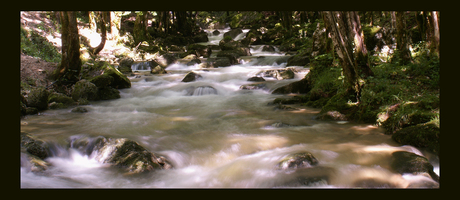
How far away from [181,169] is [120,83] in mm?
7549

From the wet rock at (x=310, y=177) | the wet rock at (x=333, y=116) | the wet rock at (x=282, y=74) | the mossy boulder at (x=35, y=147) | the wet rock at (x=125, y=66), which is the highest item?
the wet rock at (x=125, y=66)

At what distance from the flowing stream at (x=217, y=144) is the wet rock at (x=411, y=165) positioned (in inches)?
4.1

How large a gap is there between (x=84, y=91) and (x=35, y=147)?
528 centimetres

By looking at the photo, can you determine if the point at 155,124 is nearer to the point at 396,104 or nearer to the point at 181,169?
the point at 181,169

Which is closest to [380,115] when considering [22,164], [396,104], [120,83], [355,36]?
[396,104]

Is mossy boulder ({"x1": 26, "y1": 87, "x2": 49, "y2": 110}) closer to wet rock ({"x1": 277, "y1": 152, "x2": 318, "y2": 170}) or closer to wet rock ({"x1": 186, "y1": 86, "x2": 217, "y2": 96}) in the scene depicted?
wet rock ({"x1": 186, "y1": 86, "x2": 217, "y2": 96})

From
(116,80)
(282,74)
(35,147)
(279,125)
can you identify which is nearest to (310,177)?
(279,125)

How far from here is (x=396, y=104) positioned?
535 cm

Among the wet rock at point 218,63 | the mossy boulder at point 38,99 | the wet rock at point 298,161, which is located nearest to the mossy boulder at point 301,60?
the wet rock at point 218,63

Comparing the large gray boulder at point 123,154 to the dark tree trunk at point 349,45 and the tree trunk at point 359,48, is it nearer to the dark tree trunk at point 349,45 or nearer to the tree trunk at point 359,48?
the dark tree trunk at point 349,45

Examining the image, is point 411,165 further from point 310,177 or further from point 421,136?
point 310,177

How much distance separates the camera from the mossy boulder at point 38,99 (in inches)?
283

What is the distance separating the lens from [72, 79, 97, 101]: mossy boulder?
8.66 metres

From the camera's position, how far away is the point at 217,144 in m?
4.80
